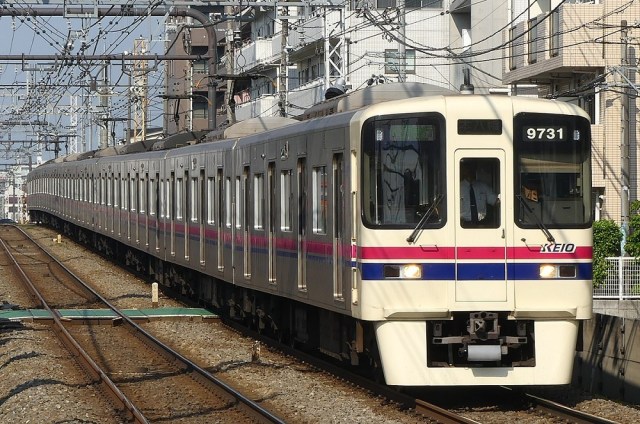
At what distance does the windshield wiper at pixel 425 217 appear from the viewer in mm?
9633

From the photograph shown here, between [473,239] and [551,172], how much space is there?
795 millimetres

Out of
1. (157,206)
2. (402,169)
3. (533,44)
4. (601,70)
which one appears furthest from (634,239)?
(402,169)

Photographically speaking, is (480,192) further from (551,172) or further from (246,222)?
(246,222)

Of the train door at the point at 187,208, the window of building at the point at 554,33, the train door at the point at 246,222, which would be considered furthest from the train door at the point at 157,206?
the window of building at the point at 554,33

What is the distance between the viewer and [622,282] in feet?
68.6

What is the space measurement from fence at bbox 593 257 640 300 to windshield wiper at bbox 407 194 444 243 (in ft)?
39.0

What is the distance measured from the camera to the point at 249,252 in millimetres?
14711

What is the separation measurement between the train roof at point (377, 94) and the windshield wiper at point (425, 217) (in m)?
1.36

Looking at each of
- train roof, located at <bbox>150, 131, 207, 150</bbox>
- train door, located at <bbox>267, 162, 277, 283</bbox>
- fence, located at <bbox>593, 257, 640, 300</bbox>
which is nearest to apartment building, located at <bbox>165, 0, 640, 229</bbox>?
train roof, located at <bbox>150, 131, 207, 150</bbox>

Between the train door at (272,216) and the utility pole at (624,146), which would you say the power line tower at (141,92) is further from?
the train door at (272,216)

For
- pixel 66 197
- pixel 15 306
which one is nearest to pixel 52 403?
pixel 15 306

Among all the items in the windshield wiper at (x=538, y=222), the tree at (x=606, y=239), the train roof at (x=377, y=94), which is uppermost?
the train roof at (x=377, y=94)

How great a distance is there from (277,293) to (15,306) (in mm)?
7194

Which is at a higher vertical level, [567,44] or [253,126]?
[567,44]
